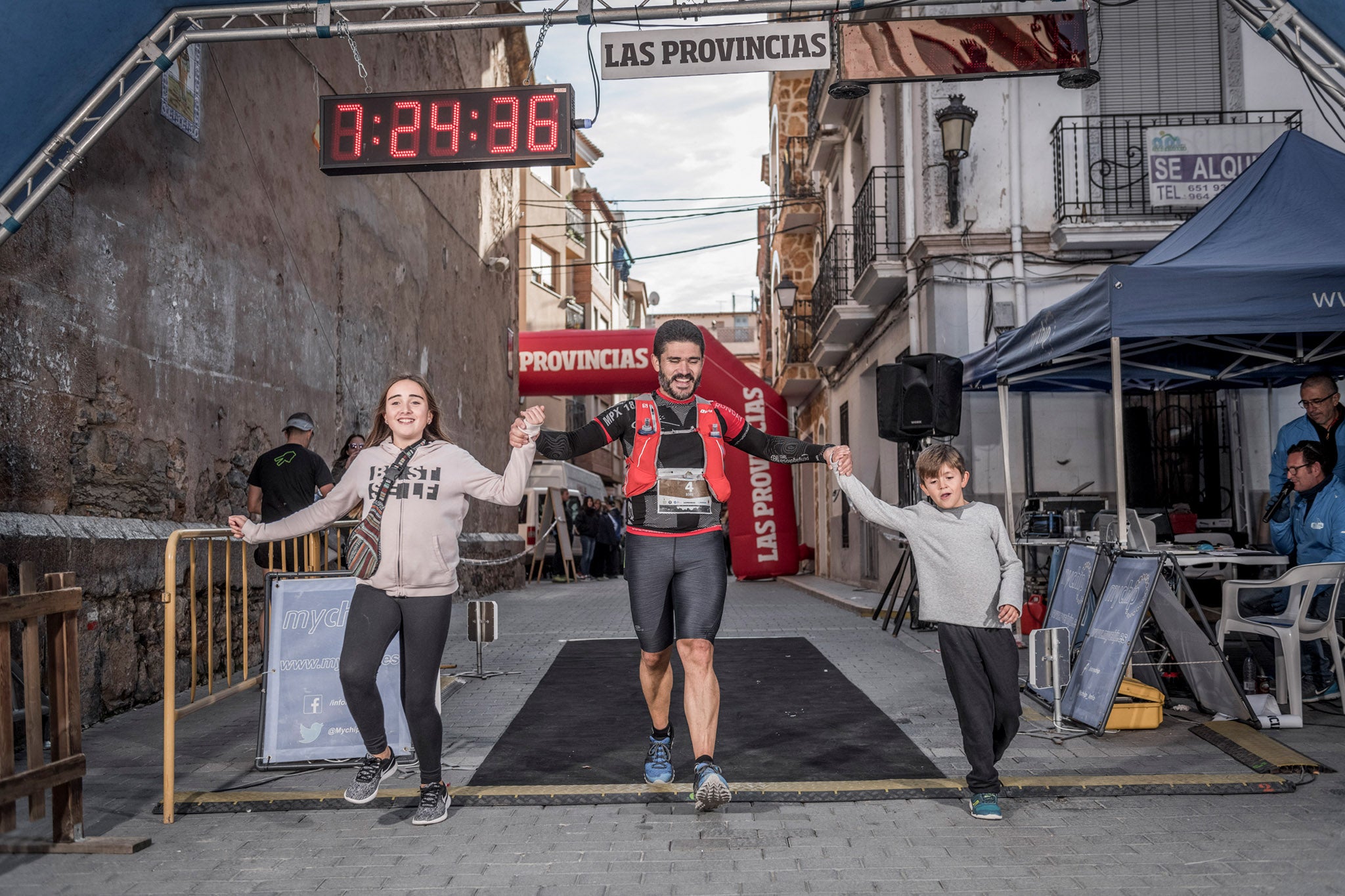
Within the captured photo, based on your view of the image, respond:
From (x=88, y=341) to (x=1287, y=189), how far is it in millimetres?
7957

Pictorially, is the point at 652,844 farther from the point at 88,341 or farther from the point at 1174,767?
the point at 88,341

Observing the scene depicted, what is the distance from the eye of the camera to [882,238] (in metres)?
15.4

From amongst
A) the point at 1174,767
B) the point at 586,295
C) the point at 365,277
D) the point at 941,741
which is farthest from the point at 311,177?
the point at 586,295

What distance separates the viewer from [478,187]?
19109 mm

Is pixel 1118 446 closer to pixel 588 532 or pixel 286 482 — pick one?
pixel 286 482

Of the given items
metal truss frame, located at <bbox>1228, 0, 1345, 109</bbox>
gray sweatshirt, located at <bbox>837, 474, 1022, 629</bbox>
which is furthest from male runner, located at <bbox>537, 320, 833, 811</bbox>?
metal truss frame, located at <bbox>1228, 0, 1345, 109</bbox>

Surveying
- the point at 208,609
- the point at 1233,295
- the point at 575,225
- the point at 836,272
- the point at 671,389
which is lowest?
the point at 208,609

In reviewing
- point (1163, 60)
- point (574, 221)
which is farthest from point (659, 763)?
point (574, 221)

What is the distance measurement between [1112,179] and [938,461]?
9.98m

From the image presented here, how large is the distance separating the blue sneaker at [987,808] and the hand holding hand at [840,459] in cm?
139

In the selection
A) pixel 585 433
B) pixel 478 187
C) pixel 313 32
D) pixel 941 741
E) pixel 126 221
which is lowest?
pixel 941 741

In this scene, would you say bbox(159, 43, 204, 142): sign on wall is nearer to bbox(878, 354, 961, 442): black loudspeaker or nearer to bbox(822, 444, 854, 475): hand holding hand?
bbox(822, 444, 854, 475): hand holding hand

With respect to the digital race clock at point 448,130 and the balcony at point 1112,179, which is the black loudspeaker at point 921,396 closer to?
the digital race clock at point 448,130

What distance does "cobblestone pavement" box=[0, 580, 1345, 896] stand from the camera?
3754 mm
